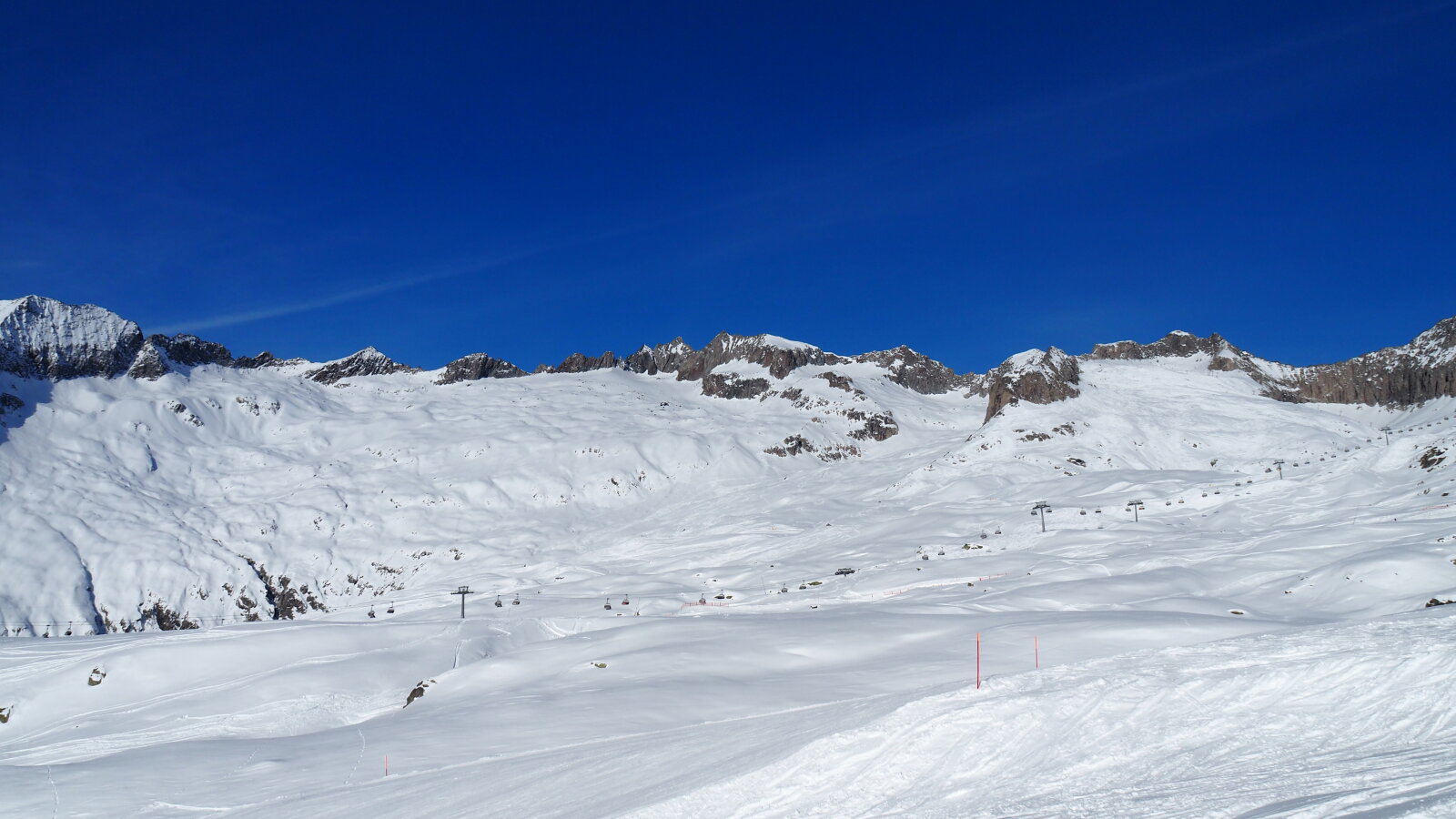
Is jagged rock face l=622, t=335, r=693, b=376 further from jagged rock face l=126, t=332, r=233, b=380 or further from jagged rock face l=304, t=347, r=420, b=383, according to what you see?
jagged rock face l=126, t=332, r=233, b=380

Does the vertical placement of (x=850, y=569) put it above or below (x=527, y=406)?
below

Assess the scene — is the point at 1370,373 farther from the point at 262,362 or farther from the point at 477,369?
the point at 262,362

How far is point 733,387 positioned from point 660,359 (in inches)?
1089

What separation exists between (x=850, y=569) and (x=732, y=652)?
928 inches

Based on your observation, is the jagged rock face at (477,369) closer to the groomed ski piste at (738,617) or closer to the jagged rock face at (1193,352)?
the groomed ski piste at (738,617)

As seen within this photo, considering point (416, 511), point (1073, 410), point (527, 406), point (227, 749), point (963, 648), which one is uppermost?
point (527, 406)

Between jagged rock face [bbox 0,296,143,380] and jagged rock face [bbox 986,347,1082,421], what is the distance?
11137cm

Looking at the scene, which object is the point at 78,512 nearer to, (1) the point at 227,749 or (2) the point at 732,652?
(1) the point at 227,749

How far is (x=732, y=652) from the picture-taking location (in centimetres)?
2311

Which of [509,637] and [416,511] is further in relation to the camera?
[416,511]

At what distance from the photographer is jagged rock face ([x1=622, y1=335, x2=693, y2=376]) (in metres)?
158

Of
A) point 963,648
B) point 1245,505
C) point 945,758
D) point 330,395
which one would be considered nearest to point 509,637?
point 963,648

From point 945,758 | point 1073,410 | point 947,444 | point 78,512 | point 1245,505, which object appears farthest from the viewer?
point 947,444

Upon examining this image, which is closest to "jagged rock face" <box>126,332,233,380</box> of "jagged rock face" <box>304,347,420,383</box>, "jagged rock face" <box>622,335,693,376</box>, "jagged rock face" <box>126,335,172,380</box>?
"jagged rock face" <box>126,335,172,380</box>
